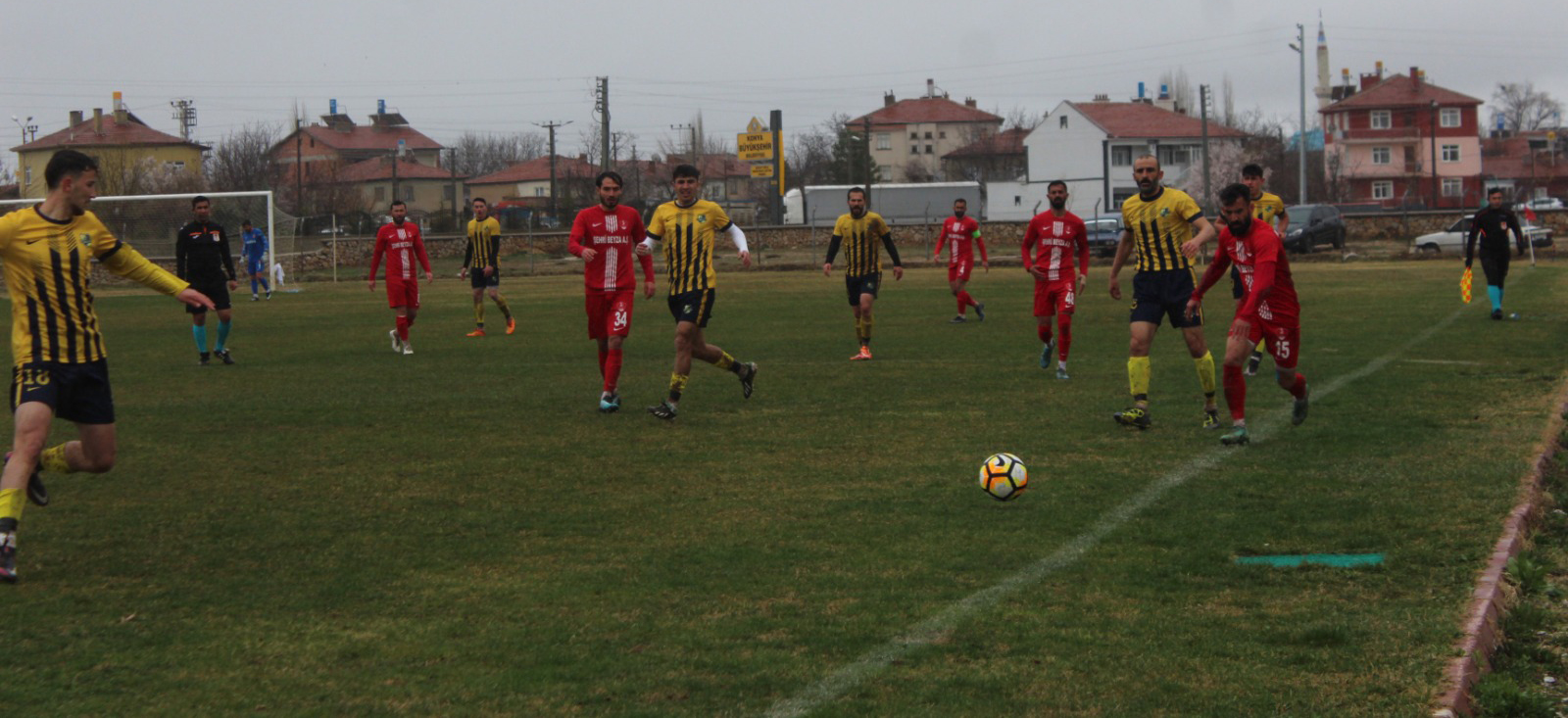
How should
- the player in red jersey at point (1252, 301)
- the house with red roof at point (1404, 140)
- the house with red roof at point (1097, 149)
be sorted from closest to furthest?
the player in red jersey at point (1252, 301)
the house with red roof at point (1097, 149)
the house with red roof at point (1404, 140)

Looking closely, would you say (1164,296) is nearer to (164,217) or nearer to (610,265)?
(610,265)

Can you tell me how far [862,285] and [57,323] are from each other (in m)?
11.0

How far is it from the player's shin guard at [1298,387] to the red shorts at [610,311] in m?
5.04

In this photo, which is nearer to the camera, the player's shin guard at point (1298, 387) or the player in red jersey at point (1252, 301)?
the player in red jersey at point (1252, 301)

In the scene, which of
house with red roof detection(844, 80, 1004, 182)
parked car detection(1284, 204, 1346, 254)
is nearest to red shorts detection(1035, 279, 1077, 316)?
parked car detection(1284, 204, 1346, 254)

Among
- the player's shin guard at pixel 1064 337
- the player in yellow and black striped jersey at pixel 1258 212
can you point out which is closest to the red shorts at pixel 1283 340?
the player in yellow and black striped jersey at pixel 1258 212

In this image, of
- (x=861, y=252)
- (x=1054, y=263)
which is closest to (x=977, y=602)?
(x=1054, y=263)

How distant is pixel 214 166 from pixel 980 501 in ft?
265

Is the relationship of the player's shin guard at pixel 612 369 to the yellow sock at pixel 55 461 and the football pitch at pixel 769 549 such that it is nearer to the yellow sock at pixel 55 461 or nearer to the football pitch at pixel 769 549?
the football pitch at pixel 769 549

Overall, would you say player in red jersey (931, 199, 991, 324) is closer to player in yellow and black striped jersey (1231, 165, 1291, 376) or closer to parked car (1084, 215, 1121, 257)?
player in yellow and black striped jersey (1231, 165, 1291, 376)

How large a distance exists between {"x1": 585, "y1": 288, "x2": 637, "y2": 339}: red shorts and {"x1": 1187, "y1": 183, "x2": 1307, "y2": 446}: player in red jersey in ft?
14.7

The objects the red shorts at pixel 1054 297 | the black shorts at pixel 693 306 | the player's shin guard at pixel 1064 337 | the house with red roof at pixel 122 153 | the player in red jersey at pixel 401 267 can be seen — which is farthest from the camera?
the house with red roof at pixel 122 153

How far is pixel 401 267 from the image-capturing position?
60.0 ft

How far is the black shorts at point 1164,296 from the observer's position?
34.1 feet
